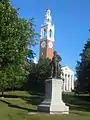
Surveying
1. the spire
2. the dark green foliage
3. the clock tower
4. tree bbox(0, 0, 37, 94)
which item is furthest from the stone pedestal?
the spire

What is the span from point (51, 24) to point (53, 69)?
443ft

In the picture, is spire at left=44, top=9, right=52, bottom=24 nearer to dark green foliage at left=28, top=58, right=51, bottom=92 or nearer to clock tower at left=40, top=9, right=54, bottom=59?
clock tower at left=40, top=9, right=54, bottom=59

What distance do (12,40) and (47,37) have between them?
13229cm

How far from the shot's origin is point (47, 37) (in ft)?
533

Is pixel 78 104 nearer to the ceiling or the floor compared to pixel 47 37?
nearer to the floor

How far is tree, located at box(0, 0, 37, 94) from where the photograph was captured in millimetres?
29578

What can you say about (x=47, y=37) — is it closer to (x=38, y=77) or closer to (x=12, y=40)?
(x=38, y=77)

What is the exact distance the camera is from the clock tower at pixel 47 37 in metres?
160

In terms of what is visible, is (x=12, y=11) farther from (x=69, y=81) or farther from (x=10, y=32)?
(x=69, y=81)

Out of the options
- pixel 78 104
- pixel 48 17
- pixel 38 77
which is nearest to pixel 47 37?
pixel 48 17

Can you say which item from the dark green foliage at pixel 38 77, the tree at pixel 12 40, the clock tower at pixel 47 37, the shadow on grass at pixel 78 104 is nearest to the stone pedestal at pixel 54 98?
the tree at pixel 12 40

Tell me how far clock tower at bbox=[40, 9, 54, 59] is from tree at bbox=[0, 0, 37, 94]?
122 m

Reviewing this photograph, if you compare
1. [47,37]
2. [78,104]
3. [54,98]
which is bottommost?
[78,104]

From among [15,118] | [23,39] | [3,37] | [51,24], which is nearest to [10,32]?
[3,37]
